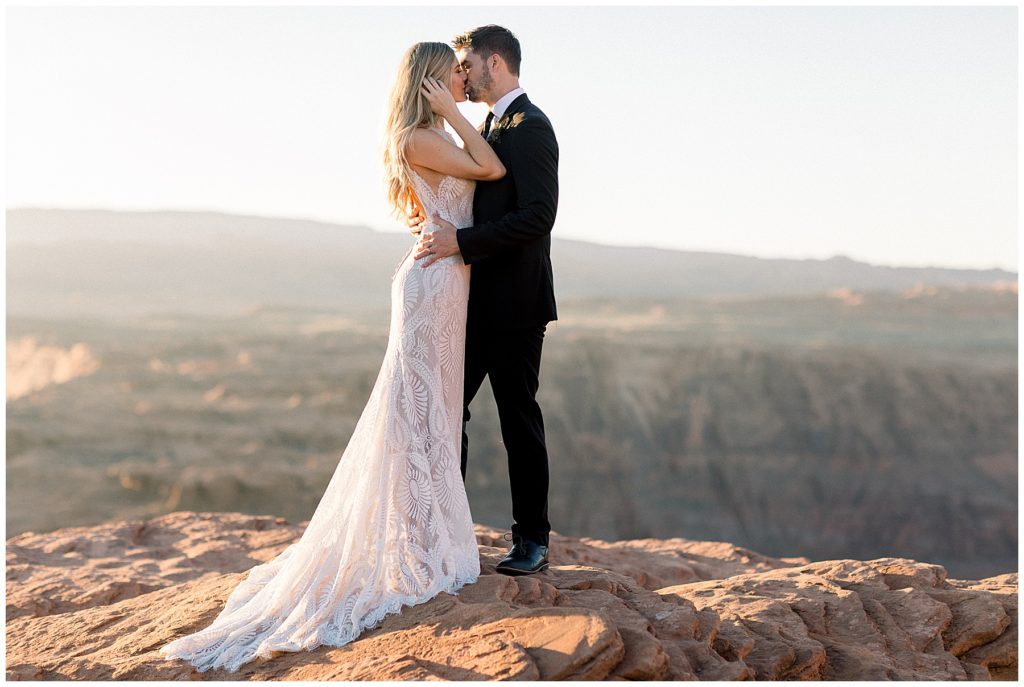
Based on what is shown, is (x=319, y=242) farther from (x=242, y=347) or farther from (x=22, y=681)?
(x=22, y=681)

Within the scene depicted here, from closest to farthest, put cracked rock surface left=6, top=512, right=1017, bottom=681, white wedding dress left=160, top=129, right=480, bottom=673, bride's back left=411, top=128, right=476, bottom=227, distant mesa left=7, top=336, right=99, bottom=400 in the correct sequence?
1. cracked rock surface left=6, top=512, right=1017, bottom=681
2. white wedding dress left=160, top=129, right=480, bottom=673
3. bride's back left=411, top=128, right=476, bottom=227
4. distant mesa left=7, top=336, right=99, bottom=400

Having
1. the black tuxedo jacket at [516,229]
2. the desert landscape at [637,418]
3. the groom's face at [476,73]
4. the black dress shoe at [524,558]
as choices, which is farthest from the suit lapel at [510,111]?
the desert landscape at [637,418]

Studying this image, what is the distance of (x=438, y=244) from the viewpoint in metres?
3.98

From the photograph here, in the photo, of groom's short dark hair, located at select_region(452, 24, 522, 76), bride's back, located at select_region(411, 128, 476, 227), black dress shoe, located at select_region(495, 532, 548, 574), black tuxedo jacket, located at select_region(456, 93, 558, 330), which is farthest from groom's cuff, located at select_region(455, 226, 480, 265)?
black dress shoe, located at select_region(495, 532, 548, 574)

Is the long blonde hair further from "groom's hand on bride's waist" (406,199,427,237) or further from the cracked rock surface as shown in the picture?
the cracked rock surface

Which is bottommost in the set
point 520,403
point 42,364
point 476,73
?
point 42,364

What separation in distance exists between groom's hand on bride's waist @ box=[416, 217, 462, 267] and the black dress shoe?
1194 millimetres

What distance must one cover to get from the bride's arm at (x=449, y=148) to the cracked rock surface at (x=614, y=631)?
1.60 m

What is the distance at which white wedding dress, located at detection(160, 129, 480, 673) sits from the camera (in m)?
3.90

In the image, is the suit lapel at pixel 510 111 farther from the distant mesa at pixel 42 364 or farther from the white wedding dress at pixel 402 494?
the distant mesa at pixel 42 364

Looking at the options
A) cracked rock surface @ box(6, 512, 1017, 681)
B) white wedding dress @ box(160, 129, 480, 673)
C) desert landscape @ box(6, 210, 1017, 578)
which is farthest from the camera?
desert landscape @ box(6, 210, 1017, 578)

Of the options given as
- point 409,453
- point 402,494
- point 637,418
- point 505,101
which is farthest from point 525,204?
point 637,418

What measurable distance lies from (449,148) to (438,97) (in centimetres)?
20

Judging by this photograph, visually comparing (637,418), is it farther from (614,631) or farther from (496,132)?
(614,631)
